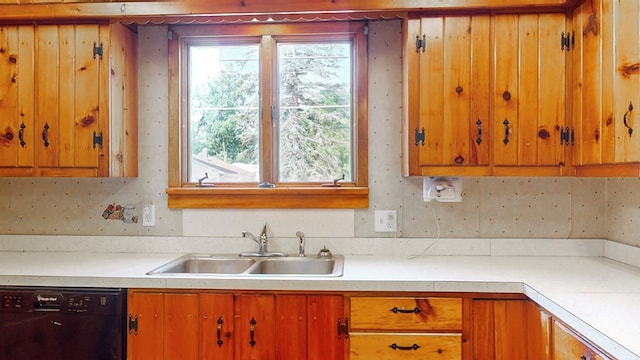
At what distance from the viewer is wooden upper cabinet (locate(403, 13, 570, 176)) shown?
206 centimetres

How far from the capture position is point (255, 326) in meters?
1.85

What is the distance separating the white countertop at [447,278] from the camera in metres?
1.45

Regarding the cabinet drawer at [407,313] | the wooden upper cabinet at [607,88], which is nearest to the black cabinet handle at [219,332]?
the cabinet drawer at [407,313]

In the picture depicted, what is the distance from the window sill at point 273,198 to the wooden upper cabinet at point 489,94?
1.52ft

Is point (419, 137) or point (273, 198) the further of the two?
point (273, 198)

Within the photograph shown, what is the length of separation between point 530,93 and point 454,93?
1.16 feet

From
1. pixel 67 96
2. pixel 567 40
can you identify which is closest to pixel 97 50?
pixel 67 96

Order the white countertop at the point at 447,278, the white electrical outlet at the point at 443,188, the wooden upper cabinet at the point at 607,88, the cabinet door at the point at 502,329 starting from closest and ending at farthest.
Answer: the white countertop at the point at 447,278
the wooden upper cabinet at the point at 607,88
the cabinet door at the point at 502,329
the white electrical outlet at the point at 443,188

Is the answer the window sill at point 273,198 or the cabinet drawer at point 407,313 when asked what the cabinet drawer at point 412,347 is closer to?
the cabinet drawer at point 407,313

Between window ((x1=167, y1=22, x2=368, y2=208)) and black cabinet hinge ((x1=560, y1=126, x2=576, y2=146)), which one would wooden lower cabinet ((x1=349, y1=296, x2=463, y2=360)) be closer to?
window ((x1=167, y1=22, x2=368, y2=208))

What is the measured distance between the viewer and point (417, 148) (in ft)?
6.91

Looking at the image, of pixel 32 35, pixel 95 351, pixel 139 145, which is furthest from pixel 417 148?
pixel 32 35

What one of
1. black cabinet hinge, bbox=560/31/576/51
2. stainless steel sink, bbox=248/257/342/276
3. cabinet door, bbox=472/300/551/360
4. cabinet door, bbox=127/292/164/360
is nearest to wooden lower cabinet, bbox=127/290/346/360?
cabinet door, bbox=127/292/164/360

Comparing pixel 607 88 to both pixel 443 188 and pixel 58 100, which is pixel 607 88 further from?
pixel 58 100
